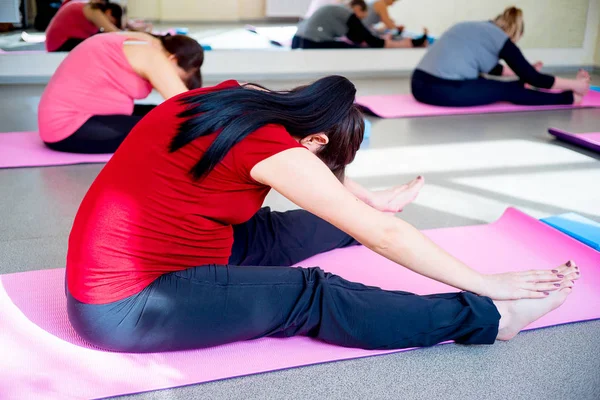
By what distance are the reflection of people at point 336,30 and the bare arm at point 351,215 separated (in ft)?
13.9

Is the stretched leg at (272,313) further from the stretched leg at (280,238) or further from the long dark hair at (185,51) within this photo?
the long dark hair at (185,51)

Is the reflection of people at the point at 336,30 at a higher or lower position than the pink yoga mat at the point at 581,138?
higher

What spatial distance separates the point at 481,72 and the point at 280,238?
326cm

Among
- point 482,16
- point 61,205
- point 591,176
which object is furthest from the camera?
point 482,16

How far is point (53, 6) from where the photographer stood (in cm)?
479

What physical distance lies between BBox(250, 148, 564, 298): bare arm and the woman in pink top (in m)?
4.02

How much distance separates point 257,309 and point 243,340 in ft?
0.51

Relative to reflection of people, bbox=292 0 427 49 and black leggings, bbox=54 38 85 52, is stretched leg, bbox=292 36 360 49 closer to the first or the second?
A: reflection of people, bbox=292 0 427 49

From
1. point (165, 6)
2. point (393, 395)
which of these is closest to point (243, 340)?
point (393, 395)

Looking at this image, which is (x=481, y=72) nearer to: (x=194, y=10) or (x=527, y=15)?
(x=527, y=15)

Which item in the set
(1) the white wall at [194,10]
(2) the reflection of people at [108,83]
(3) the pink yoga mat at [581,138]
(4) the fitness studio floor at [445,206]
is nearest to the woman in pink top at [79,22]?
(1) the white wall at [194,10]

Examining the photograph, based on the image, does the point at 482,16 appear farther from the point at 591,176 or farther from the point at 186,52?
the point at 186,52

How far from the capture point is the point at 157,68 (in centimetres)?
306

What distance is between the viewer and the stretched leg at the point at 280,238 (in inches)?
80.0
